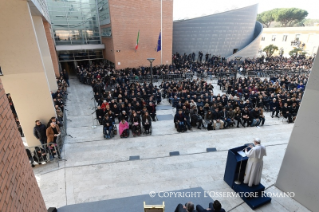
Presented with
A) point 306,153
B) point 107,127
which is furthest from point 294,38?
point 107,127

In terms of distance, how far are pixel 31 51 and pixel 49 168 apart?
4.45 metres

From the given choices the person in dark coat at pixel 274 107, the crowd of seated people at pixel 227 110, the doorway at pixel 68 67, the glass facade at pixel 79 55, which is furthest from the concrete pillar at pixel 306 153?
the doorway at pixel 68 67

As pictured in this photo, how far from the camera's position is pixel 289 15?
2346 inches

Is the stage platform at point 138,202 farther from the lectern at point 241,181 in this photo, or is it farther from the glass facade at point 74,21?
the glass facade at point 74,21

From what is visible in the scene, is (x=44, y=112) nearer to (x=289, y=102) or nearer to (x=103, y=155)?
(x=103, y=155)

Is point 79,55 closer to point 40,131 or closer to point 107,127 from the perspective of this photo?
point 107,127

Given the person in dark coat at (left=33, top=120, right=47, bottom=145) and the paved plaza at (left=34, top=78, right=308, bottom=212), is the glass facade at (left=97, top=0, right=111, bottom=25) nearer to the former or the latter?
the paved plaza at (left=34, top=78, right=308, bottom=212)

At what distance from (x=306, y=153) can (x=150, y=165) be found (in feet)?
14.9

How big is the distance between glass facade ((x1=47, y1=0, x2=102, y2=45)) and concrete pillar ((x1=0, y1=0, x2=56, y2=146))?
17762mm

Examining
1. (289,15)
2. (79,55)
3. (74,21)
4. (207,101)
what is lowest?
(207,101)

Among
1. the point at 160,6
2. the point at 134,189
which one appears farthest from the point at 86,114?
the point at 160,6

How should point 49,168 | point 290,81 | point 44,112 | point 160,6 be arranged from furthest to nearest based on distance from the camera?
point 160,6
point 290,81
point 44,112
point 49,168

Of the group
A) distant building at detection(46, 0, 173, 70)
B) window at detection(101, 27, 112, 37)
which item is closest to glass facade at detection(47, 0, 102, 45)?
distant building at detection(46, 0, 173, 70)

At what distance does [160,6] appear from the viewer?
21.4 m
